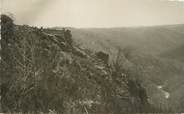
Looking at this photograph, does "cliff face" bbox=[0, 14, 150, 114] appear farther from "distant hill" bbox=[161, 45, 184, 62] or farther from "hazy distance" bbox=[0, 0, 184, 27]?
"distant hill" bbox=[161, 45, 184, 62]

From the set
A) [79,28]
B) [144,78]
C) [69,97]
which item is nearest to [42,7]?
[79,28]

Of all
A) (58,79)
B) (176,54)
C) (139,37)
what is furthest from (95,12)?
(176,54)

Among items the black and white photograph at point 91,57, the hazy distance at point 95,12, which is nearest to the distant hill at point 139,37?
the black and white photograph at point 91,57

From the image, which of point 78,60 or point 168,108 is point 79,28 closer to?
point 78,60

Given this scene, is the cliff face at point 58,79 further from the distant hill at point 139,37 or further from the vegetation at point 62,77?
the distant hill at point 139,37

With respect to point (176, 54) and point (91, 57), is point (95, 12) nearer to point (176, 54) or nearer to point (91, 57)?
point (91, 57)

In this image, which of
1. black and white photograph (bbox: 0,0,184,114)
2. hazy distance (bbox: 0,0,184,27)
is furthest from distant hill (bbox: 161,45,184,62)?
hazy distance (bbox: 0,0,184,27)

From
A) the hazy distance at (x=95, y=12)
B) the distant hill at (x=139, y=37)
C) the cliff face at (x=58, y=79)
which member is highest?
the hazy distance at (x=95, y=12)
